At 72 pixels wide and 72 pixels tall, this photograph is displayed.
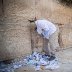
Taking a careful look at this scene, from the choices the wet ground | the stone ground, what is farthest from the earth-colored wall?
the stone ground

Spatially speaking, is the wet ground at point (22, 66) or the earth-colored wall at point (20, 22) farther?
the earth-colored wall at point (20, 22)

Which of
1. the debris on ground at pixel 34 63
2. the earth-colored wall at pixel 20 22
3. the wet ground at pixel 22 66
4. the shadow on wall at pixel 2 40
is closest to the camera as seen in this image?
the wet ground at pixel 22 66

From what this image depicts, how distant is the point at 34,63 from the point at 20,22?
62.5 inches

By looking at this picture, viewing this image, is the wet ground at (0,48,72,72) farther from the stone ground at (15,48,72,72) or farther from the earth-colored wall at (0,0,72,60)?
the earth-colored wall at (0,0,72,60)

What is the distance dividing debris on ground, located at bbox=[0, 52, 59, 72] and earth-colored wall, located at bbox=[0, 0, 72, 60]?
26cm

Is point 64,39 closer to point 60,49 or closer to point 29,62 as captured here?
point 60,49

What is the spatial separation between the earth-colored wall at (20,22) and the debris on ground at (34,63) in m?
0.26

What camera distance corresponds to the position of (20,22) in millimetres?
8430

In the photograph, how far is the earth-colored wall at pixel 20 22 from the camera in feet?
26.1

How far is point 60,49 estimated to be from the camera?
10.3 meters

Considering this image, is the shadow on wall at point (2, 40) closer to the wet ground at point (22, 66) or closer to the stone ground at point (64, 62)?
the wet ground at point (22, 66)

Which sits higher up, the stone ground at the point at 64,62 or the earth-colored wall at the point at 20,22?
the earth-colored wall at the point at 20,22

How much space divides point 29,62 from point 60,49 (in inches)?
97.3

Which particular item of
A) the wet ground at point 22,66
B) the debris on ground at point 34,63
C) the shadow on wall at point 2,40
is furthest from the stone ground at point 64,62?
the shadow on wall at point 2,40
